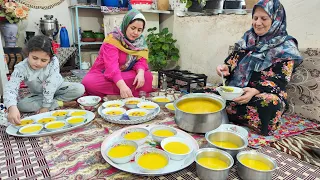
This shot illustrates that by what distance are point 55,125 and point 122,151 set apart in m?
0.47

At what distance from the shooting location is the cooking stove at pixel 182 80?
72.5 inches

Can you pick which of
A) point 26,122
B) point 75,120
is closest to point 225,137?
point 75,120

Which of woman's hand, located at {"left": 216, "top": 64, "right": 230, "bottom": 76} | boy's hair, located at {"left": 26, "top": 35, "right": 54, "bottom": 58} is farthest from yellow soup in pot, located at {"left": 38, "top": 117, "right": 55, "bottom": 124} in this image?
woman's hand, located at {"left": 216, "top": 64, "right": 230, "bottom": 76}

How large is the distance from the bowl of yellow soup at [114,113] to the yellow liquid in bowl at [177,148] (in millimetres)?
409

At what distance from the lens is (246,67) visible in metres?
1.34

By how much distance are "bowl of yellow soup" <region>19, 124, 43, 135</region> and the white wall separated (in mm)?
1689

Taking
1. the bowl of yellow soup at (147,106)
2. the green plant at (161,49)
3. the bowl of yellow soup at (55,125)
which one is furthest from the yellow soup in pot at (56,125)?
the green plant at (161,49)

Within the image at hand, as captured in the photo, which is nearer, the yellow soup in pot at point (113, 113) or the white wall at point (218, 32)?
the yellow soup in pot at point (113, 113)

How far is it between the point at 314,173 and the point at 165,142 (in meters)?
0.61

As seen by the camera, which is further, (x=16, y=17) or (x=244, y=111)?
(x=16, y=17)

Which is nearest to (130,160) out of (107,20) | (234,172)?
(234,172)

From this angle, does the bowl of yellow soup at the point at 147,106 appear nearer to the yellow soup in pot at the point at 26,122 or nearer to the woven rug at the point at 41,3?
the yellow soup in pot at the point at 26,122

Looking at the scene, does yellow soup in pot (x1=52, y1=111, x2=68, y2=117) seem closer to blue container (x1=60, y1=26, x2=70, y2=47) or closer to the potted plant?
the potted plant

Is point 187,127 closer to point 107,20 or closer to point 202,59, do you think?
point 202,59
